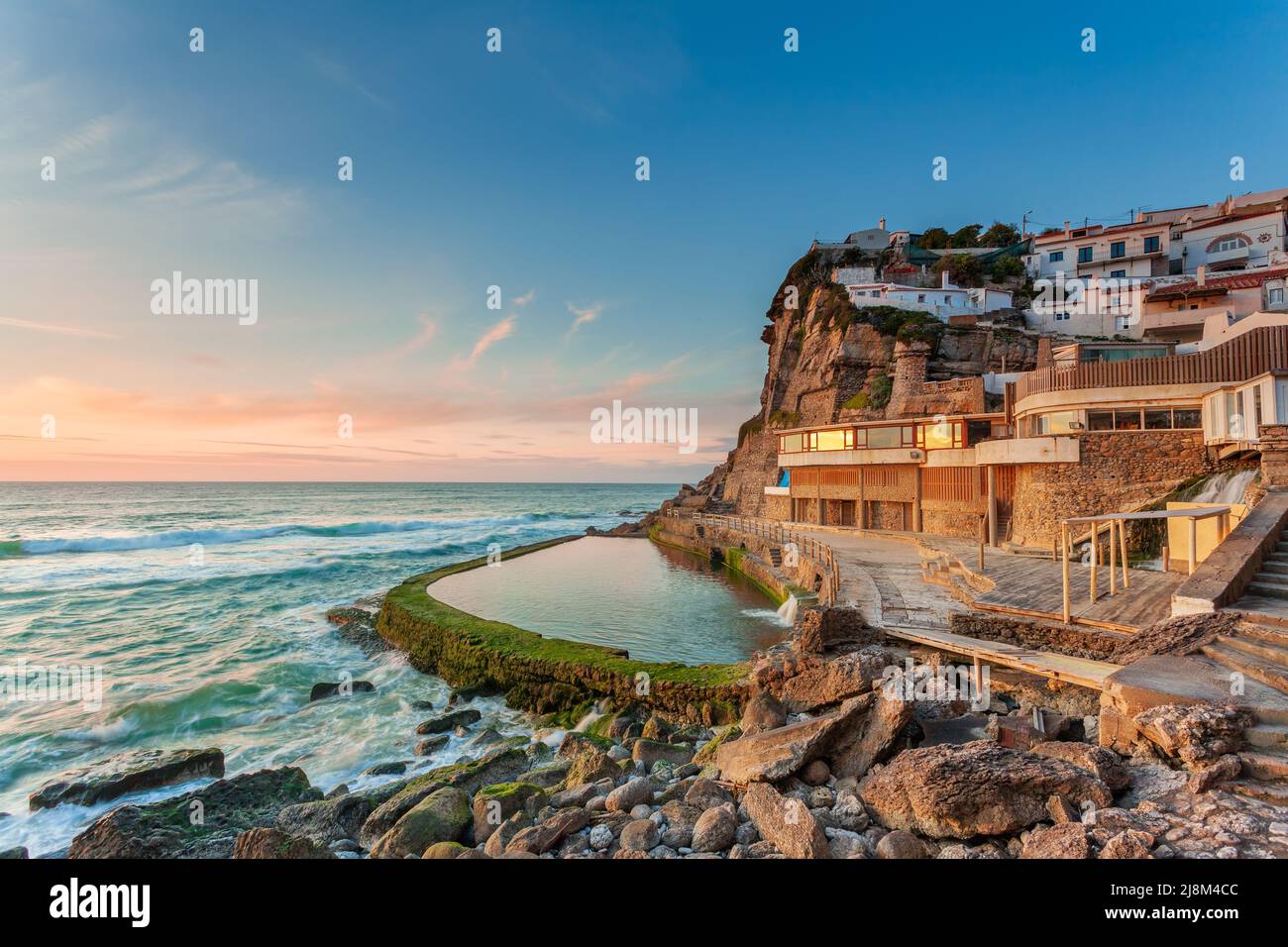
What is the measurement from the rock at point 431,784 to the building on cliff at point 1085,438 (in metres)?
16.3

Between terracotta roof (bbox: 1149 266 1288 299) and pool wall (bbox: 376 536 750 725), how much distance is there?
39.1m

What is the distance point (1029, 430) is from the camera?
64.8 ft

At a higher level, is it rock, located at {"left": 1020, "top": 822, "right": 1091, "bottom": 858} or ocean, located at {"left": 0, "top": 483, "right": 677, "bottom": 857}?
rock, located at {"left": 1020, "top": 822, "right": 1091, "bottom": 858}

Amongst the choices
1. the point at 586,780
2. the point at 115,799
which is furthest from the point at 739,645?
the point at 115,799

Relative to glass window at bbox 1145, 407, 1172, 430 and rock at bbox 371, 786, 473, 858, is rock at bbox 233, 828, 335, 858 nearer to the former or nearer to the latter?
rock at bbox 371, 786, 473, 858

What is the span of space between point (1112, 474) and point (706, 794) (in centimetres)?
1812

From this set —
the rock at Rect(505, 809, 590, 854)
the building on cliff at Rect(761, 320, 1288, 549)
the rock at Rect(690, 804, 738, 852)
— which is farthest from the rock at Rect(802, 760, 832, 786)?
the building on cliff at Rect(761, 320, 1288, 549)

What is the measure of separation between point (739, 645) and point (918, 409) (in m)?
22.9

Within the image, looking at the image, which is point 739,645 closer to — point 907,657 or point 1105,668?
point 907,657

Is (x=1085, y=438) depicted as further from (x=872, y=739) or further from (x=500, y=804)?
(x=500, y=804)

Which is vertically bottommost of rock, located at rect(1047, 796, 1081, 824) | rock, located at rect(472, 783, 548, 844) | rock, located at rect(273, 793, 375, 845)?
rock, located at rect(273, 793, 375, 845)

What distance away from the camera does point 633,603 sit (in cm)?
2075

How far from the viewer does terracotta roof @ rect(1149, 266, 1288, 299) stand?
32.0 meters

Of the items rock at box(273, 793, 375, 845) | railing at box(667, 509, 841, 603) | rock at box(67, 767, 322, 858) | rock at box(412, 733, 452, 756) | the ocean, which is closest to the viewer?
rock at box(67, 767, 322, 858)
